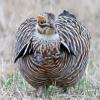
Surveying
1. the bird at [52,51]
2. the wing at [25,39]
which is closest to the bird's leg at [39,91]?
the bird at [52,51]

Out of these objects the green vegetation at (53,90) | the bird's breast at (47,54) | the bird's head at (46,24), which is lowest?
the green vegetation at (53,90)

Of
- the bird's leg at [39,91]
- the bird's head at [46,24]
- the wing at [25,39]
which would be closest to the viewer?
the bird's head at [46,24]

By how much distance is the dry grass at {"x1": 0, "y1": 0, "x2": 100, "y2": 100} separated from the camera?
6102mm

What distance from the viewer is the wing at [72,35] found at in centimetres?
568

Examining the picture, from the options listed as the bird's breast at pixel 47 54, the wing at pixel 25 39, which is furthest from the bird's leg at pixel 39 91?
the bird's breast at pixel 47 54

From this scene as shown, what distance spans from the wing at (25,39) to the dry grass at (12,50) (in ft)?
1.44

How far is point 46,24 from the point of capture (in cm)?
519

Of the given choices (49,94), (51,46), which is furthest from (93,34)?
(51,46)

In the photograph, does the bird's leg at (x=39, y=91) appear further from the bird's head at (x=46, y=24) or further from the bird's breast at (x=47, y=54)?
the bird's head at (x=46, y=24)

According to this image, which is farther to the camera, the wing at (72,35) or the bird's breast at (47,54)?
the wing at (72,35)

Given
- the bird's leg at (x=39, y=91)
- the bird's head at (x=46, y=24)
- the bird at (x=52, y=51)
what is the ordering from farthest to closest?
the bird's leg at (x=39, y=91) < the bird at (x=52, y=51) < the bird's head at (x=46, y=24)

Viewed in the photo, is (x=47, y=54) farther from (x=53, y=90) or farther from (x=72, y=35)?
(x=53, y=90)

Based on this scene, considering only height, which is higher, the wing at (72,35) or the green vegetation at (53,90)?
the wing at (72,35)

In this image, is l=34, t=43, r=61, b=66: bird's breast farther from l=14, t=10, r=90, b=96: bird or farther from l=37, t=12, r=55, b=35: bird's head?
l=37, t=12, r=55, b=35: bird's head
